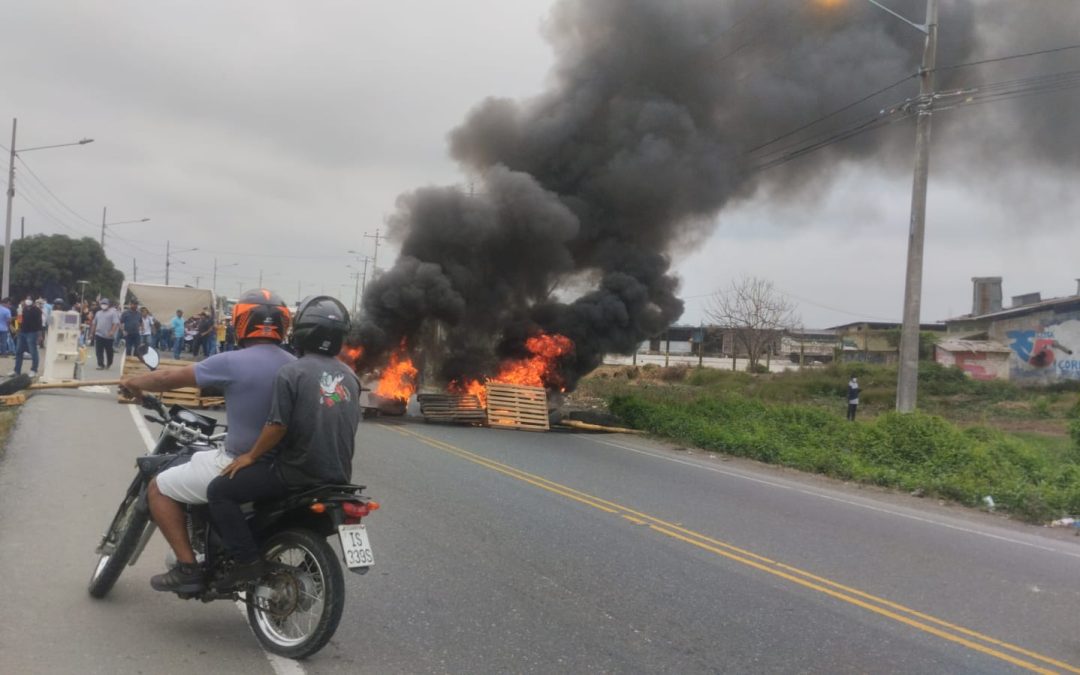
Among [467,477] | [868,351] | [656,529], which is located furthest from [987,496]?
[868,351]

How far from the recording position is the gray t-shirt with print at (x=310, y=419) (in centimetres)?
388

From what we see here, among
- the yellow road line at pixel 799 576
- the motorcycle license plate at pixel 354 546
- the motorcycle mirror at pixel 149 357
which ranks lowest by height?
the yellow road line at pixel 799 576

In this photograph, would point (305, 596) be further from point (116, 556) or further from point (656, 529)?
point (656, 529)

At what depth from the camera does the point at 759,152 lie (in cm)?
2280

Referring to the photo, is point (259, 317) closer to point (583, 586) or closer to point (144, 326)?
point (583, 586)

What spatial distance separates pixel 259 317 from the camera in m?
4.32

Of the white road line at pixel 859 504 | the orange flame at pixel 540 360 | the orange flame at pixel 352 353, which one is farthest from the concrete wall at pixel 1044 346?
the orange flame at pixel 352 353

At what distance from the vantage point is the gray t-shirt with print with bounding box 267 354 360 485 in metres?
3.88

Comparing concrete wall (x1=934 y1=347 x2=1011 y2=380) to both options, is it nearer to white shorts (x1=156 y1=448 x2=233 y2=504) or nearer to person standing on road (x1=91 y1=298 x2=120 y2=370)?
person standing on road (x1=91 y1=298 x2=120 y2=370)

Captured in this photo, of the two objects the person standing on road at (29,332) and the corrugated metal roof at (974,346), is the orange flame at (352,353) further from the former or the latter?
the corrugated metal roof at (974,346)

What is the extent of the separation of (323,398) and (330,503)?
0.49 meters

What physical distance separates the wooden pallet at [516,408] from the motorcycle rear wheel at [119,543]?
40.9ft

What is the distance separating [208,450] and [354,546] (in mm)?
982

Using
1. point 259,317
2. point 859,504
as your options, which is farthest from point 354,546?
point 859,504
